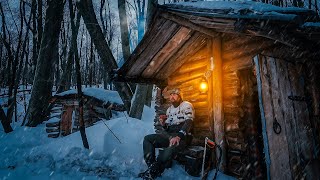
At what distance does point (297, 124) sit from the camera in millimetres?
3850

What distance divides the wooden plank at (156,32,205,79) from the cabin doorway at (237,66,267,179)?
1515 millimetres

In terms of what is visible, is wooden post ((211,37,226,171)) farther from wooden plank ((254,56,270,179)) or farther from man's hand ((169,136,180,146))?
wooden plank ((254,56,270,179))

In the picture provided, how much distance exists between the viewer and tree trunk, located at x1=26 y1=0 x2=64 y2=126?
9906 mm

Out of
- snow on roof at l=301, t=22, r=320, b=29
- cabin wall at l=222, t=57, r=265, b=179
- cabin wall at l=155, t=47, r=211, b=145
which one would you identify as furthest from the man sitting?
snow on roof at l=301, t=22, r=320, b=29

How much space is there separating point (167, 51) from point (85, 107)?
8.97 m

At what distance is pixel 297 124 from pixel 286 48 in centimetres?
134

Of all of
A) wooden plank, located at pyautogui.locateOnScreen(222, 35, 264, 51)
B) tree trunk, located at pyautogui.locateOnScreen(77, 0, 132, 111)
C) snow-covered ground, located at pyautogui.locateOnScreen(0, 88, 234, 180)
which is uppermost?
tree trunk, located at pyautogui.locateOnScreen(77, 0, 132, 111)

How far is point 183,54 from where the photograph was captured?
6.29 meters

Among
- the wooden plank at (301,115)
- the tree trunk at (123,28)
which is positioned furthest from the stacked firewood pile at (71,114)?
the wooden plank at (301,115)

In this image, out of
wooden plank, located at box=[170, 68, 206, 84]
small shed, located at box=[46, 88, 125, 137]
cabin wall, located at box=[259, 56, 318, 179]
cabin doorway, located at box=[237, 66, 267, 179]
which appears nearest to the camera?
cabin wall, located at box=[259, 56, 318, 179]

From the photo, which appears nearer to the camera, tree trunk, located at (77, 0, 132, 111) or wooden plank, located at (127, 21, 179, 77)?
wooden plank, located at (127, 21, 179, 77)

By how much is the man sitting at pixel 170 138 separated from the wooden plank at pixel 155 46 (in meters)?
1.25

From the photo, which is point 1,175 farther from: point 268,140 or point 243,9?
point 243,9

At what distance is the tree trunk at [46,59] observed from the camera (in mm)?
9906
